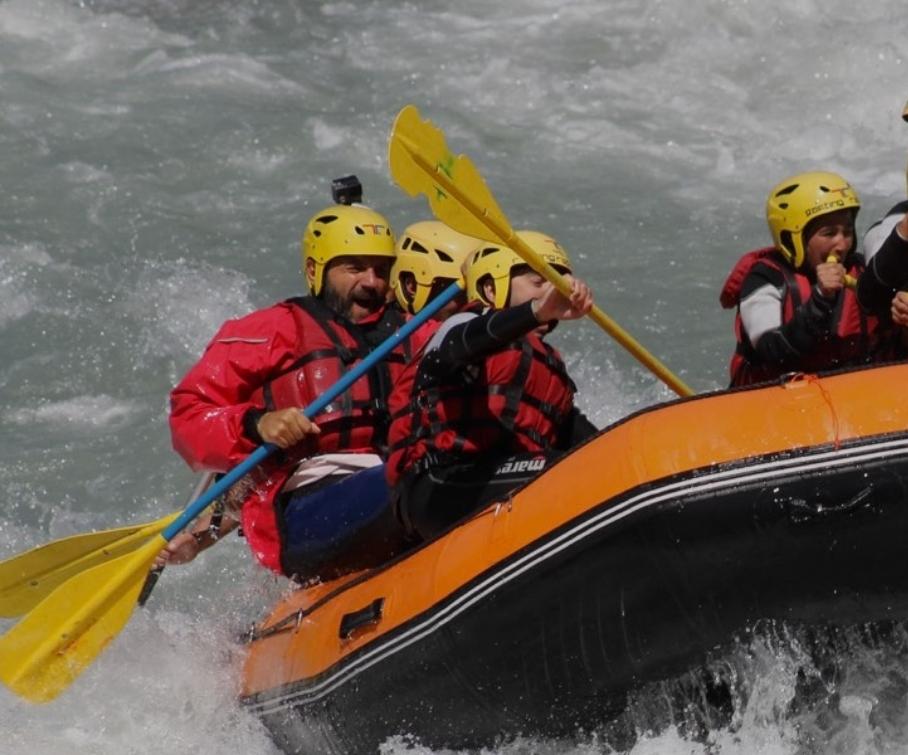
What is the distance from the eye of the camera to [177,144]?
9742 mm

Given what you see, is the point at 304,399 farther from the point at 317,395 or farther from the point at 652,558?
the point at 652,558

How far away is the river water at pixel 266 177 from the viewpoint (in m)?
6.84

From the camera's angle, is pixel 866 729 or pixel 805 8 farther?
pixel 805 8

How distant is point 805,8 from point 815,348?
23.1ft

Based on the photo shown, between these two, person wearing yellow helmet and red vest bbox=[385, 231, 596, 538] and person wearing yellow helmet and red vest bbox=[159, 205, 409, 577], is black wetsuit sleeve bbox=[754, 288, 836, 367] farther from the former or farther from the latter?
person wearing yellow helmet and red vest bbox=[159, 205, 409, 577]

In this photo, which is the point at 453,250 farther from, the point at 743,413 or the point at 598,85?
the point at 598,85

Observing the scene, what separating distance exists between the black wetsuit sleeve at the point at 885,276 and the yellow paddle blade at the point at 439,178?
0.83 meters

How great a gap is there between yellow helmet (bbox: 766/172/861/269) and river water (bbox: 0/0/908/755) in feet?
5.69

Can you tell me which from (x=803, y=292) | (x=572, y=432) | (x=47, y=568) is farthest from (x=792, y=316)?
(x=47, y=568)

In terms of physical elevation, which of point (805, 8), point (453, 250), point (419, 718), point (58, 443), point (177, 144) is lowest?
point (419, 718)

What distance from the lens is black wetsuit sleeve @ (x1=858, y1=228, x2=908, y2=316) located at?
164 inches

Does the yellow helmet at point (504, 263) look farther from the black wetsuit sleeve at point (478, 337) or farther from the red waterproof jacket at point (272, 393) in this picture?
the red waterproof jacket at point (272, 393)

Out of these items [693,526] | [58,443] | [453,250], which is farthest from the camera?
[58,443]

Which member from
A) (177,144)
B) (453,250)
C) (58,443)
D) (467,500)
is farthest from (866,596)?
(177,144)
